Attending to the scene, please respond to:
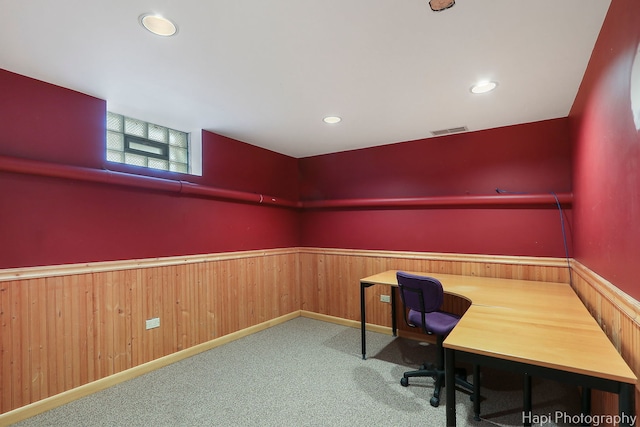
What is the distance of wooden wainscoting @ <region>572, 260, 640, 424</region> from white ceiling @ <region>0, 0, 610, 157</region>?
139 cm

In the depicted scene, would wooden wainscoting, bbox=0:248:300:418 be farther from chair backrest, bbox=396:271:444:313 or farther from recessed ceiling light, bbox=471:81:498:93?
recessed ceiling light, bbox=471:81:498:93

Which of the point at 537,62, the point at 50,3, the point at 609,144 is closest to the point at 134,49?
the point at 50,3

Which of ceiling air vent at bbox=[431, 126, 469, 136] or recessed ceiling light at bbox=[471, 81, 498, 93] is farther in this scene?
ceiling air vent at bbox=[431, 126, 469, 136]

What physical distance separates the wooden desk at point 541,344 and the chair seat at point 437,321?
32 cm

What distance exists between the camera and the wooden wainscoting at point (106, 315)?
2137 mm

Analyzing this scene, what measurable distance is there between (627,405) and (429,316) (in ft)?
5.24

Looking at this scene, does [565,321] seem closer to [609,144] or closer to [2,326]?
[609,144]

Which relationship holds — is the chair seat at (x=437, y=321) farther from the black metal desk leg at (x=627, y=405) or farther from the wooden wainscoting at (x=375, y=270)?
the black metal desk leg at (x=627, y=405)

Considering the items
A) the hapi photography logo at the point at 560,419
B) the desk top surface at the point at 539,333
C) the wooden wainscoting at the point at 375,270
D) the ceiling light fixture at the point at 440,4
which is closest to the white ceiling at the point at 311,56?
the ceiling light fixture at the point at 440,4

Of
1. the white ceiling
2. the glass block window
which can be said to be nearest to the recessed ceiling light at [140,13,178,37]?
the white ceiling

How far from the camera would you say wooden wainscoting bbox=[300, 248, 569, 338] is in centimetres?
309

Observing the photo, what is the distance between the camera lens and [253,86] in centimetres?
236

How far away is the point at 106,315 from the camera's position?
2.57 meters

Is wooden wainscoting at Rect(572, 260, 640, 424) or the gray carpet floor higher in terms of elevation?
wooden wainscoting at Rect(572, 260, 640, 424)
